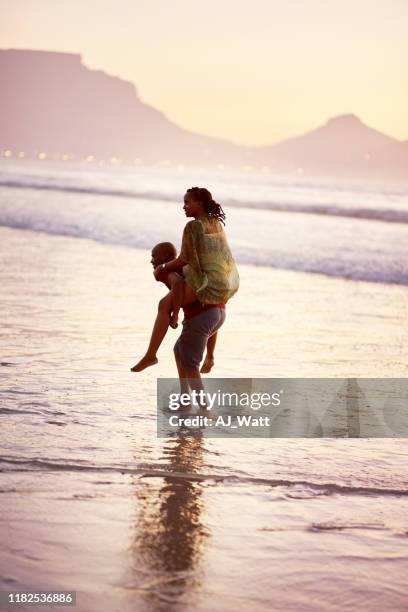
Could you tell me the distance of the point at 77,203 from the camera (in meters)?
36.4

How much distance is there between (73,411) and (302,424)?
1.48 metres

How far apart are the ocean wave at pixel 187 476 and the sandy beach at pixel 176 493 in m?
0.01

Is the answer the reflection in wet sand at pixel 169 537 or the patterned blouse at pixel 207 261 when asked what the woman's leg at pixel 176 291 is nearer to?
the patterned blouse at pixel 207 261

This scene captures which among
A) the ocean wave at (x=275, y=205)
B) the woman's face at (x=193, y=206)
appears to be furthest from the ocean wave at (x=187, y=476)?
the ocean wave at (x=275, y=205)

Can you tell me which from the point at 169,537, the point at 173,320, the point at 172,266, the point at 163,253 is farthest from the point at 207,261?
the point at 169,537

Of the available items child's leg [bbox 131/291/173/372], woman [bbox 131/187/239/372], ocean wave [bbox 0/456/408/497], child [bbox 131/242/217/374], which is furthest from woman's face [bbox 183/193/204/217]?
ocean wave [bbox 0/456/408/497]

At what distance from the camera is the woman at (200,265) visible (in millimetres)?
6438

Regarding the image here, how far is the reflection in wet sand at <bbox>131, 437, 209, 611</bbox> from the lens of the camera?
376cm

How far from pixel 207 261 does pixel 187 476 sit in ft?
5.53

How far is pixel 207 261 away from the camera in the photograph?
648 centimetres

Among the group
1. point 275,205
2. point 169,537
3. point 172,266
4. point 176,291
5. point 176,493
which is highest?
point 275,205

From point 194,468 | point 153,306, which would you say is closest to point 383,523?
point 194,468

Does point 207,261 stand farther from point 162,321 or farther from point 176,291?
point 162,321

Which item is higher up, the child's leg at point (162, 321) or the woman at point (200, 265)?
the woman at point (200, 265)
